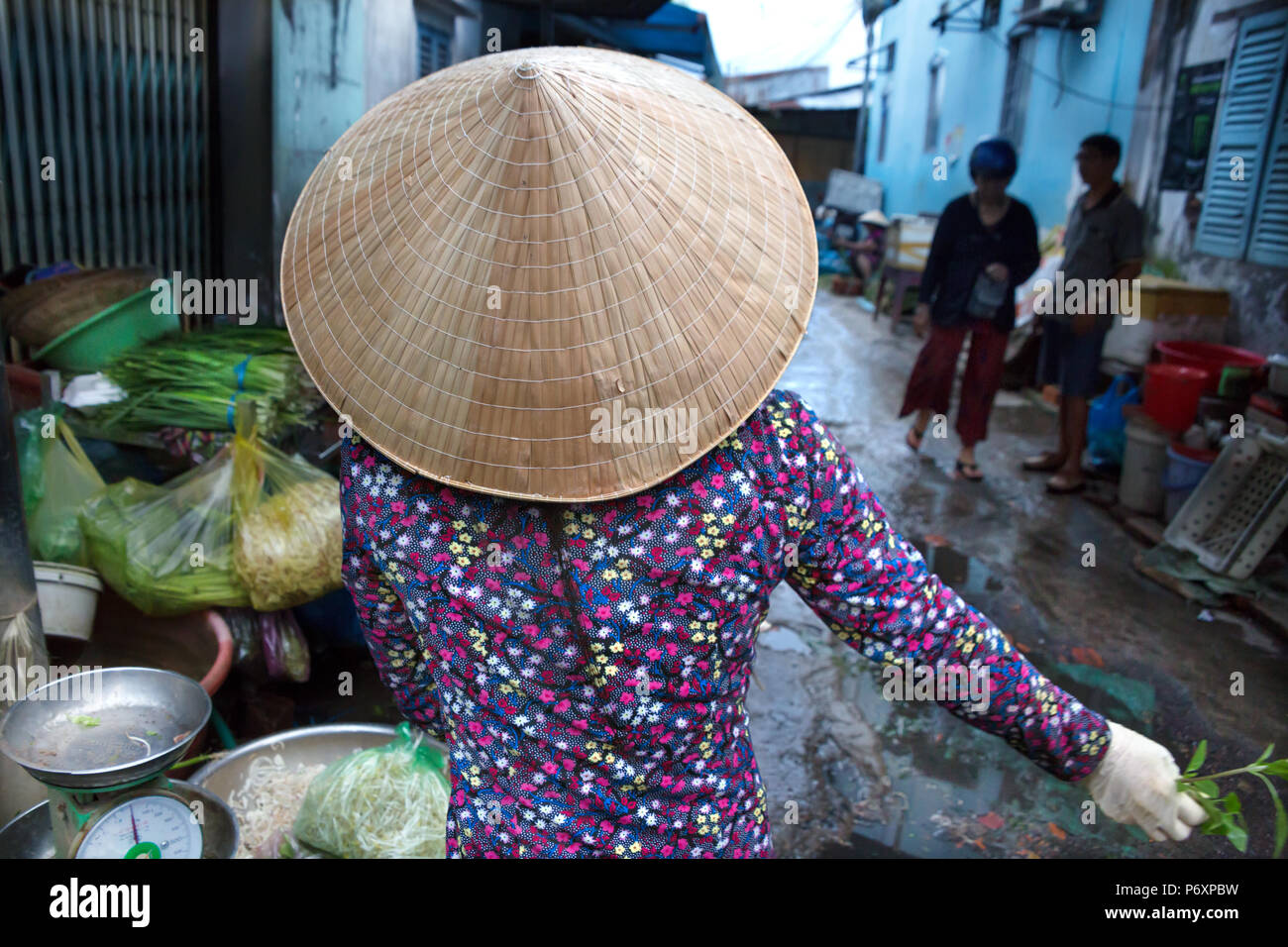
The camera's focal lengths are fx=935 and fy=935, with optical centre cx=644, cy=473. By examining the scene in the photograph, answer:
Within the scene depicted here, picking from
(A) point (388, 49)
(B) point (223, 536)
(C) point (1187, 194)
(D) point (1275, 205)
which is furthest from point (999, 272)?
(B) point (223, 536)

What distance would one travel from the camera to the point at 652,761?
→ 1.25 metres

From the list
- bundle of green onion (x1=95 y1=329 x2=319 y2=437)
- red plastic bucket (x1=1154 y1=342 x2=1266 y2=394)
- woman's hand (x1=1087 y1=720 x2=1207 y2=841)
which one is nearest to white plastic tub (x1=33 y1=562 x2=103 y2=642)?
bundle of green onion (x1=95 y1=329 x2=319 y2=437)

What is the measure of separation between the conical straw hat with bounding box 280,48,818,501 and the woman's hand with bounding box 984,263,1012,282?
5349mm

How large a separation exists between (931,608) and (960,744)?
8.53ft

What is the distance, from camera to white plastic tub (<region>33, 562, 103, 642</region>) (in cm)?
258

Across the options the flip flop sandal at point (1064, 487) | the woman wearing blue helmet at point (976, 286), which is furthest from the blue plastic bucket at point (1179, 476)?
the woman wearing blue helmet at point (976, 286)

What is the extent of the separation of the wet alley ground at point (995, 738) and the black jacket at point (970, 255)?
1149 mm

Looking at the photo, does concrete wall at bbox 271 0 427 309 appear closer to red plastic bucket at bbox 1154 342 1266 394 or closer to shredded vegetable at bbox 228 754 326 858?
shredded vegetable at bbox 228 754 326 858

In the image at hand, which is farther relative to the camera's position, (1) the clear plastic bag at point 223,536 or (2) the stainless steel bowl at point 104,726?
(1) the clear plastic bag at point 223,536

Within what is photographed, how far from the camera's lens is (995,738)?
3752 mm

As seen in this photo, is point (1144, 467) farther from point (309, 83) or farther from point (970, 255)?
point (309, 83)

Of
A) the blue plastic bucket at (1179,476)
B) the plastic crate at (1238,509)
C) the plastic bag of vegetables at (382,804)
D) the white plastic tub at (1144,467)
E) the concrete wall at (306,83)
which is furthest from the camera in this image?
the white plastic tub at (1144,467)

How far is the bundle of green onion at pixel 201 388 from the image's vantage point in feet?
10.7

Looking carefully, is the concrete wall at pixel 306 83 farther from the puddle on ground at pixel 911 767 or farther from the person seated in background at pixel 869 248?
the person seated in background at pixel 869 248
